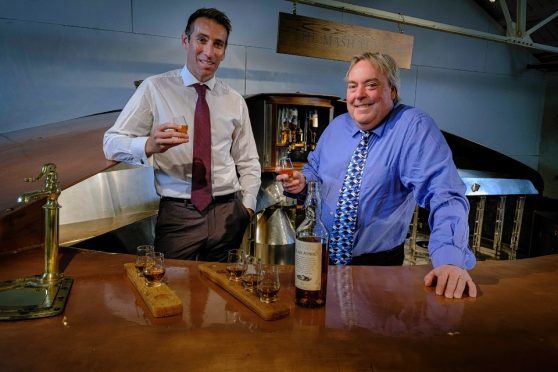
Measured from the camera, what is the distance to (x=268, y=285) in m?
1.16

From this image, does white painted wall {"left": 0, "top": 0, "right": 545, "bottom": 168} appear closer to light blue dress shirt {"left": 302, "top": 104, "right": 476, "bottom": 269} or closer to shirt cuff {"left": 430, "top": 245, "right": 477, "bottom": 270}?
light blue dress shirt {"left": 302, "top": 104, "right": 476, "bottom": 269}

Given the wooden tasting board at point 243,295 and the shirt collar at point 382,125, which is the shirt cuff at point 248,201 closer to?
the shirt collar at point 382,125

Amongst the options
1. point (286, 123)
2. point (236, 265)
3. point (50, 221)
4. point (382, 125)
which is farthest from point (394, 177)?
point (286, 123)

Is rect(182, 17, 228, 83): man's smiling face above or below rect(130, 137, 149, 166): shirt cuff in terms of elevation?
above

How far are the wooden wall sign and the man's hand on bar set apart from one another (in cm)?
270

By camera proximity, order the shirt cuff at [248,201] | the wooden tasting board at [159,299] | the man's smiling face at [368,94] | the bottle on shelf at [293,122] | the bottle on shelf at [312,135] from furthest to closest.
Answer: the bottle on shelf at [312,135], the bottle on shelf at [293,122], the shirt cuff at [248,201], the man's smiling face at [368,94], the wooden tasting board at [159,299]

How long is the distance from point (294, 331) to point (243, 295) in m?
0.21

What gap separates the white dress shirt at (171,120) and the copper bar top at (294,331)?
1.00 metres

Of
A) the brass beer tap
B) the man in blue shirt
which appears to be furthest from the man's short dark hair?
the brass beer tap

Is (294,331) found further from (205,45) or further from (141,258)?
(205,45)

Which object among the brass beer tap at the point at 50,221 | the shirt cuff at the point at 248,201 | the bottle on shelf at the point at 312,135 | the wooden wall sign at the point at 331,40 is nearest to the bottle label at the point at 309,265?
the brass beer tap at the point at 50,221

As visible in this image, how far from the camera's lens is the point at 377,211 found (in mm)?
1954

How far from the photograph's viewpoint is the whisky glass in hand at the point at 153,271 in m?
1.25

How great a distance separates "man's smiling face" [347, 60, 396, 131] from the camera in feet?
6.16
